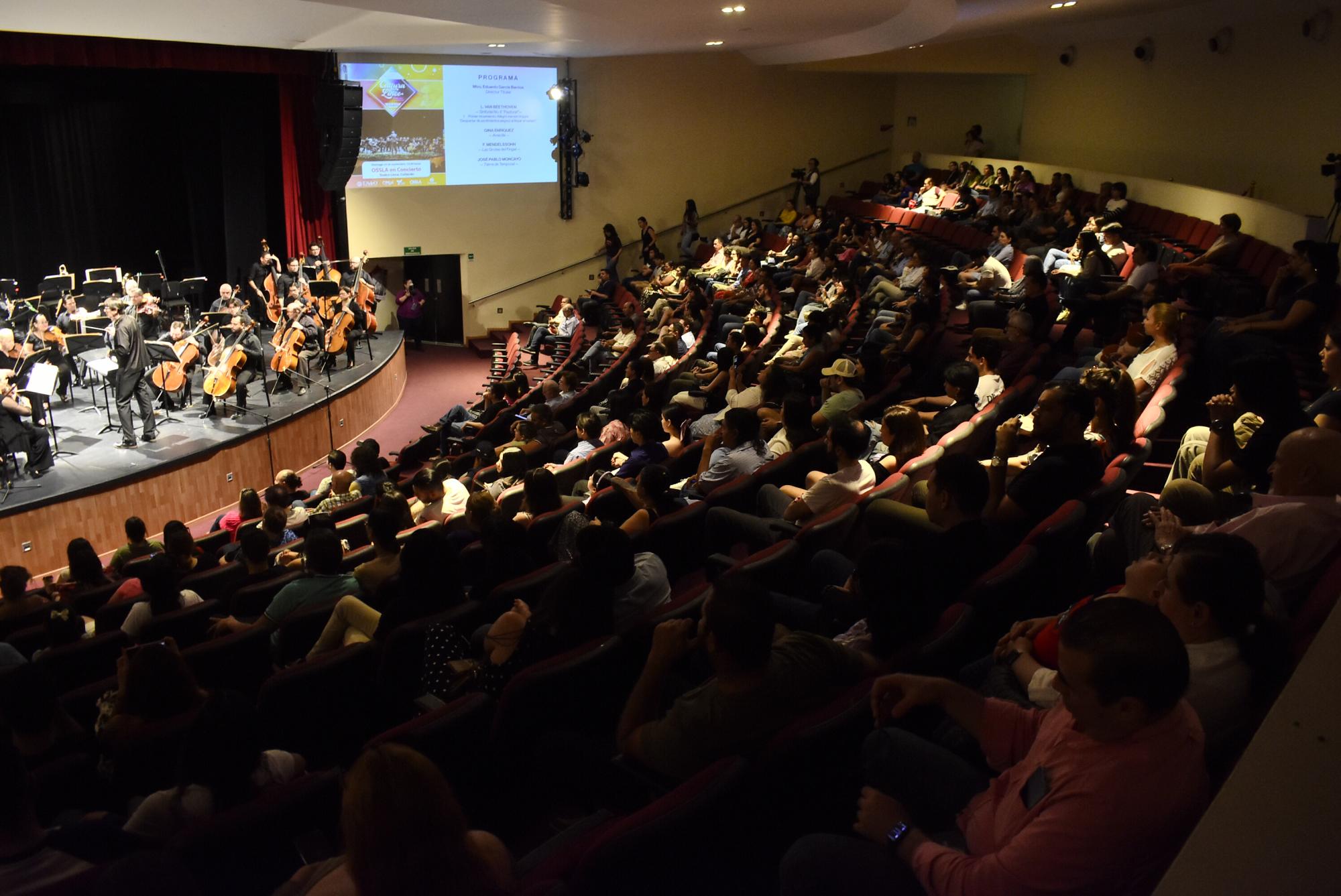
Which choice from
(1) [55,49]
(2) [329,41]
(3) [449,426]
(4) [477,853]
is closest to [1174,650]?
(4) [477,853]

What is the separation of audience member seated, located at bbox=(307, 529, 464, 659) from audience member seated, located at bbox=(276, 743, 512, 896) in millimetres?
1618

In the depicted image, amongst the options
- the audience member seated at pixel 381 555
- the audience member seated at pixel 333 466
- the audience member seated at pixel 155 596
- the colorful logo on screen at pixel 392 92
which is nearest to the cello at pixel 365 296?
the colorful logo on screen at pixel 392 92

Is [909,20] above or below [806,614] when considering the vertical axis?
above

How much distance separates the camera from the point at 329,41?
11320mm

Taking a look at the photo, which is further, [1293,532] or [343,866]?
[1293,532]

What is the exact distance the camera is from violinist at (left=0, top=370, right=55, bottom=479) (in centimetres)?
738

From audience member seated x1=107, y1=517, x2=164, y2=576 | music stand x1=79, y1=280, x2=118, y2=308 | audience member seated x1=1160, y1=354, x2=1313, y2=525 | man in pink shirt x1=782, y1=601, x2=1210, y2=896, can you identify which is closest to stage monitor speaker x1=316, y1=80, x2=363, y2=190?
music stand x1=79, y1=280, x2=118, y2=308

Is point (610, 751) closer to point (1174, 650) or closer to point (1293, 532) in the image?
point (1174, 650)

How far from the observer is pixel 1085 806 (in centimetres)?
149

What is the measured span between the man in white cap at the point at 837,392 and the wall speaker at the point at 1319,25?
6362 mm

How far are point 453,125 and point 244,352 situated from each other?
612 cm

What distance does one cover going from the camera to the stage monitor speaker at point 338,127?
1184cm

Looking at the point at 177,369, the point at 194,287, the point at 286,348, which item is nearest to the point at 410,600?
the point at 177,369

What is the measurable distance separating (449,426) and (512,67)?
7431mm
